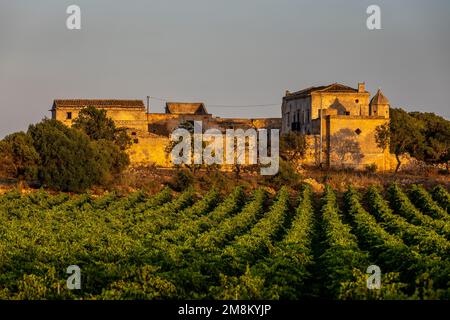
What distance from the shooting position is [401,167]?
57312 millimetres

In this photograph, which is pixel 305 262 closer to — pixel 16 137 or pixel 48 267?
pixel 48 267

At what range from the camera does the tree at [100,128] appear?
5438cm

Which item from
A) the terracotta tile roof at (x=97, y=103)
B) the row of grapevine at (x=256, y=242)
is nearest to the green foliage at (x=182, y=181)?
the row of grapevine at (x=256, y=242)

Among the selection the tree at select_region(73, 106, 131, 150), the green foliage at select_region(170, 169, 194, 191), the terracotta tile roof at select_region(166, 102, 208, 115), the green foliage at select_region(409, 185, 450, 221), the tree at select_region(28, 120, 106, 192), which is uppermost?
the terracotta tile roof at select_region(166, 102, 208, 115)

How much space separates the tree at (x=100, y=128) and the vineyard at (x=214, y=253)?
61.8 ft

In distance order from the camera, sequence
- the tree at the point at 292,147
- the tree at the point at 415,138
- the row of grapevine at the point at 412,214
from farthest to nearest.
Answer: the tree at the point at 415,138, the tree at the point at 292,147, the row of grapevine at the point at 412,214

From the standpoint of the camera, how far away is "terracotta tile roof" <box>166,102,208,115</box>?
233ft

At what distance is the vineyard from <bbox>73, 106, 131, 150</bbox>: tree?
1884cm

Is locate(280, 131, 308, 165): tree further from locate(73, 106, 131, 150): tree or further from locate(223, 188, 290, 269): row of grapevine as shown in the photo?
locate(223, 188, 290, 269): row of grapevine

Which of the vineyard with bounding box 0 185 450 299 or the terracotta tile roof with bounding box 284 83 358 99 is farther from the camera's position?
the terracotta tile roof with bounding box 284 83 358 99

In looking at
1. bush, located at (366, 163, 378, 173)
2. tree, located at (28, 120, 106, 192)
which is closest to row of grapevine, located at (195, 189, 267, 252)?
tree, located at (28, 120, 106, 192)

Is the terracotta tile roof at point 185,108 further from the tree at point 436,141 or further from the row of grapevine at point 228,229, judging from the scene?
the row of grapevine at point 228,229

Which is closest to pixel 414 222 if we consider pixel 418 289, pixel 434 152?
pixel 418 289
